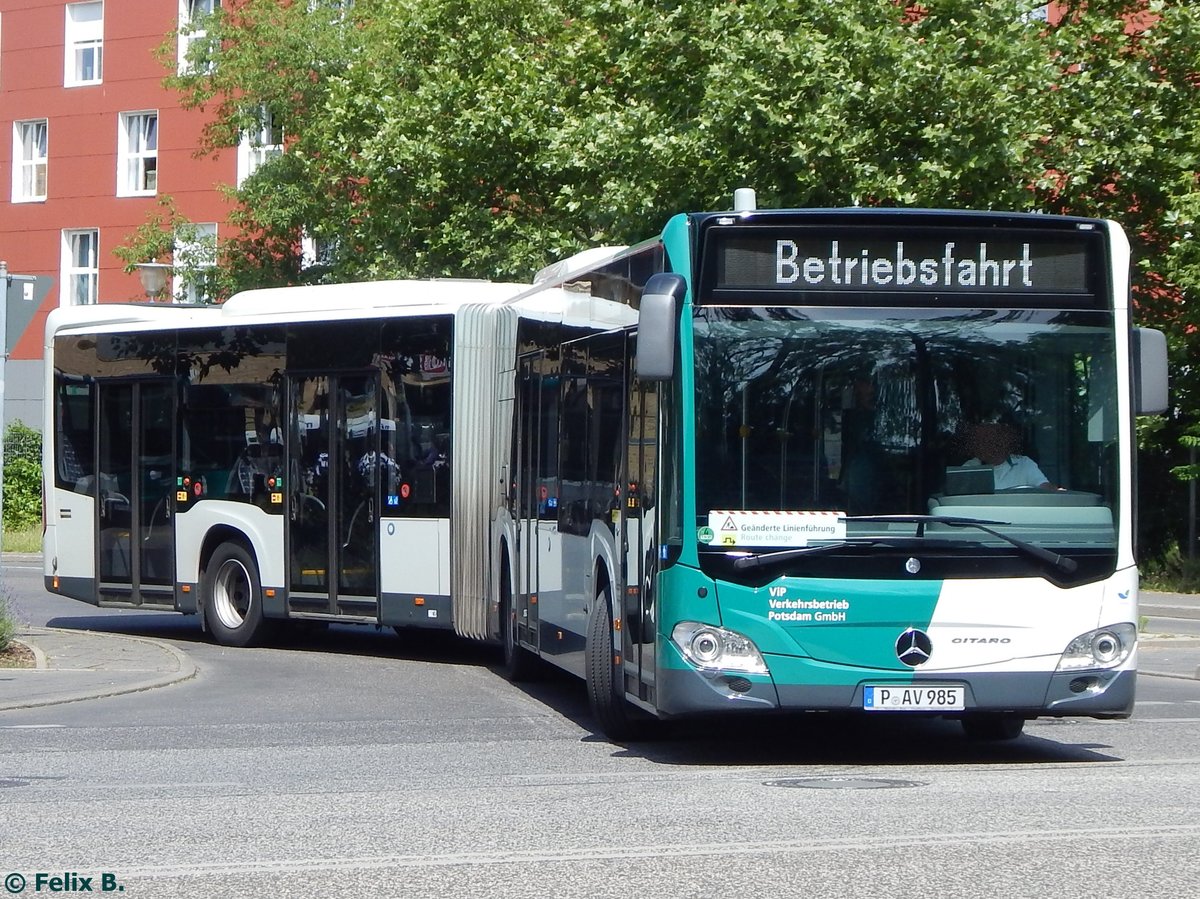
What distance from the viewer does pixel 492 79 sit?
103ft

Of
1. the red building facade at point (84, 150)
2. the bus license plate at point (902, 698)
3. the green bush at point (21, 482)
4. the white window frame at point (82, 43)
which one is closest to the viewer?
the bus license plate at point (902, 698)

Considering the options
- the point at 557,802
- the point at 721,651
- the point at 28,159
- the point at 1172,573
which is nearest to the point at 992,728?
the point at 721,651

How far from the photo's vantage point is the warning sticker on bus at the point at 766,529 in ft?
33.2

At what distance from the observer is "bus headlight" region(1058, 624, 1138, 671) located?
10344 millimetres

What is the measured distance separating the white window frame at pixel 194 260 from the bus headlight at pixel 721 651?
2845cm

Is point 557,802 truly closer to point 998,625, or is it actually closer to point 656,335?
point 656,335

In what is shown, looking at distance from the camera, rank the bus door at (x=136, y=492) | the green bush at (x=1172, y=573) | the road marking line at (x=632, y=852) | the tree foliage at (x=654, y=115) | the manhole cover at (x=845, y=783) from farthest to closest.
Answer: the green bush at (x=1172, y=573), the tree foliage at (x=654, y=115), the bus door at (x=136, y=492), the manhole cover at (x=845, y=783), the road marking line at (x=632, y=852)

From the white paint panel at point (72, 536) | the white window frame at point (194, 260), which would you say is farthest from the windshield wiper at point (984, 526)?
the white window frame at point (194, 260)

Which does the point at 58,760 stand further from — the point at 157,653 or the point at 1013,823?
the point at 157,653

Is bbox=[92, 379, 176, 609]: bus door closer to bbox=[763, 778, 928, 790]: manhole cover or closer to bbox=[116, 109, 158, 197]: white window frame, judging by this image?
bbox=[763, 778, 928, 790]: manhole cover

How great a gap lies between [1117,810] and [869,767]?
2125 mm

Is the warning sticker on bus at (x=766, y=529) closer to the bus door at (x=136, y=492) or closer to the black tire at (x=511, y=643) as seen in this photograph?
the black tire at (x=511, y=643)

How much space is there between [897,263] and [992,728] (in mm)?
3266

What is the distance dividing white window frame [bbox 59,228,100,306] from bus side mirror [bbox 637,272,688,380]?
144 ft
